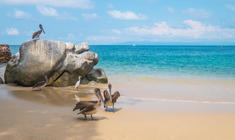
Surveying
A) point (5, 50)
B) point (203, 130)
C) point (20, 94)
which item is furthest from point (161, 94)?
point (5, 50)

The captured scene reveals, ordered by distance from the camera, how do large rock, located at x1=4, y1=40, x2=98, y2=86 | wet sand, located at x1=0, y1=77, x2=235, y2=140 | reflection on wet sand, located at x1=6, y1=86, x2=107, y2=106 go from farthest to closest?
1. large rock, located at x1=4, y1=40, x2=98, y2=86
2. reflection on wet sand, located at x1=6, y1=86, x2=107, y2=106
3. wet sand, located at x1=0, y1=77, x2=235, y2=140

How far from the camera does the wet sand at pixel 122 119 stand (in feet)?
17.2

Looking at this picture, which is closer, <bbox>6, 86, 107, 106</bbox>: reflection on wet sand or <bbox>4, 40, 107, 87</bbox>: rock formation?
<bbox>6, 86, 107, 106</bbox>: reflection on wet sand

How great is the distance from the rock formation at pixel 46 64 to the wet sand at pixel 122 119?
1.74m

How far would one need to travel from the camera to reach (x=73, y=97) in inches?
369

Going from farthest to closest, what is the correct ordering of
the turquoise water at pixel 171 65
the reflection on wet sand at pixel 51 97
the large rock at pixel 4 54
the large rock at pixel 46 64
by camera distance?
1. the large rock at pixel 4 54
2. the turquoise water at pixel 171 65
3. the large rock at pixel 46 64
4. the reflection on wet sand at pixel 51 97

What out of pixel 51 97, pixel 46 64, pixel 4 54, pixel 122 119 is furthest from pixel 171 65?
pixel 122 119

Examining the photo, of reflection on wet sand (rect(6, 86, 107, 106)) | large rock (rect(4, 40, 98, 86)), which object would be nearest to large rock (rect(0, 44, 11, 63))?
large rock (rect(4, 40, 98, 86))

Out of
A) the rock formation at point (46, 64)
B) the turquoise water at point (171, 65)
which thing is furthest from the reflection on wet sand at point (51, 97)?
the turquoise water at point (171, 65)

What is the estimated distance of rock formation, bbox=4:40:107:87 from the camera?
37.6 feet

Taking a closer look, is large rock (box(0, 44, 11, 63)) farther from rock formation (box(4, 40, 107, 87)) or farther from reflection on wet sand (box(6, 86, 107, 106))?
reflection on wet sand (box(6, 86, 107, 106))

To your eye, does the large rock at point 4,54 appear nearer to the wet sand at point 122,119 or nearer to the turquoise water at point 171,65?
the turquoise water at point 171,65

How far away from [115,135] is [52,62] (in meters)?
7.17

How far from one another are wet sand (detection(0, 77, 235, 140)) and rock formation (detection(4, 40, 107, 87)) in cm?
174
